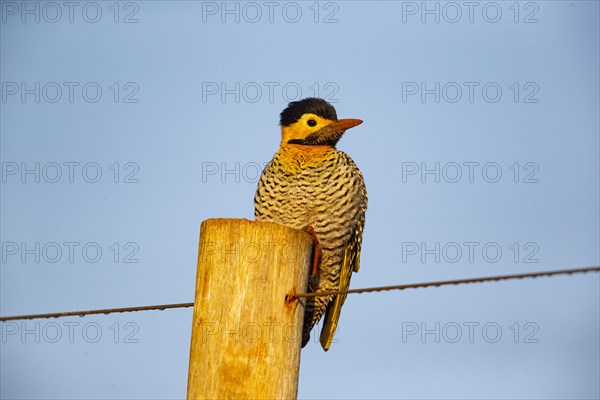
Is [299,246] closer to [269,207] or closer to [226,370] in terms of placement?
[226,370]

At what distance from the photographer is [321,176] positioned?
7.07m

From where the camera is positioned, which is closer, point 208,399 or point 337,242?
point 208,399

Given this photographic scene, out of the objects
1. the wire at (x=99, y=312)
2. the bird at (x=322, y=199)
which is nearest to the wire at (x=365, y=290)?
the wire at (x=99, y=312)

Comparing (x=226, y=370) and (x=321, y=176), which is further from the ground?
(x=321, y=176)

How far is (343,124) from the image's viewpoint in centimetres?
731

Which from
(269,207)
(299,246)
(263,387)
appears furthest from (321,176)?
(263,387)

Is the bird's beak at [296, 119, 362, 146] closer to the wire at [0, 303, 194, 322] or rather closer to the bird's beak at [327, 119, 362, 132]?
the bird's beak at [327, 119, 362, 132]

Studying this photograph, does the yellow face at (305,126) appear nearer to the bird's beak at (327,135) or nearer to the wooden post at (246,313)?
the bird's beak at (327,135)

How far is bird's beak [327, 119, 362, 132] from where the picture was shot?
728cm

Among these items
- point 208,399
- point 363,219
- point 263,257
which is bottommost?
point 208,399

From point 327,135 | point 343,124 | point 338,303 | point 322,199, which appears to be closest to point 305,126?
point 327,135

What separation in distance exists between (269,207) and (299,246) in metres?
2.85

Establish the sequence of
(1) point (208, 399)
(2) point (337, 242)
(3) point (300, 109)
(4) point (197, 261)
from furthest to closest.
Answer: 1. (3) point (300, 109)
2. (2) point (337, 242)
3. (4) point (197, 261)
4. (1) point (208, 399)

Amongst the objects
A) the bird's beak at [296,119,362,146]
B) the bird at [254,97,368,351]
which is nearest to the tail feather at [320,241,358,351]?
the bird at [254,97,368,351]
